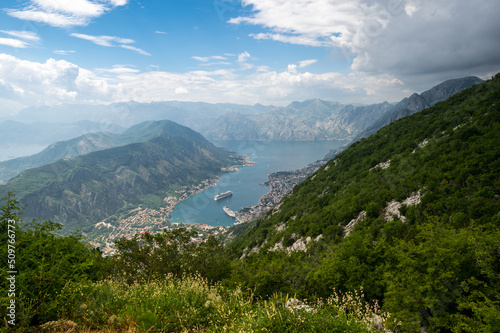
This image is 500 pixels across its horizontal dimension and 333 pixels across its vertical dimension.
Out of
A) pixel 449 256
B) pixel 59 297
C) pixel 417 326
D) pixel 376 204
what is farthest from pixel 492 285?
pixel 376 204

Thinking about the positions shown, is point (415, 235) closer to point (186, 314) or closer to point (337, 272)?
point (337, 272)

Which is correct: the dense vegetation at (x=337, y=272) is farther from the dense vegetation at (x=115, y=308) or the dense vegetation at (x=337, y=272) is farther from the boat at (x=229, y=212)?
the boat at (x=229, y=212)

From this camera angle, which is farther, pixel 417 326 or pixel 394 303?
pixel 394 303

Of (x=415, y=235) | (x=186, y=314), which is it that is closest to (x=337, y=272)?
(x=415, y=235)

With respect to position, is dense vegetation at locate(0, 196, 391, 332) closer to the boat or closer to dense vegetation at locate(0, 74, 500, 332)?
dense vegetation at locate(0, 74, 500, 332)

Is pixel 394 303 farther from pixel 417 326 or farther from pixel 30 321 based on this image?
pixel 30 321

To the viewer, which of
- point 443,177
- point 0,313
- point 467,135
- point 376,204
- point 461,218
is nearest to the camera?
point 0,313
